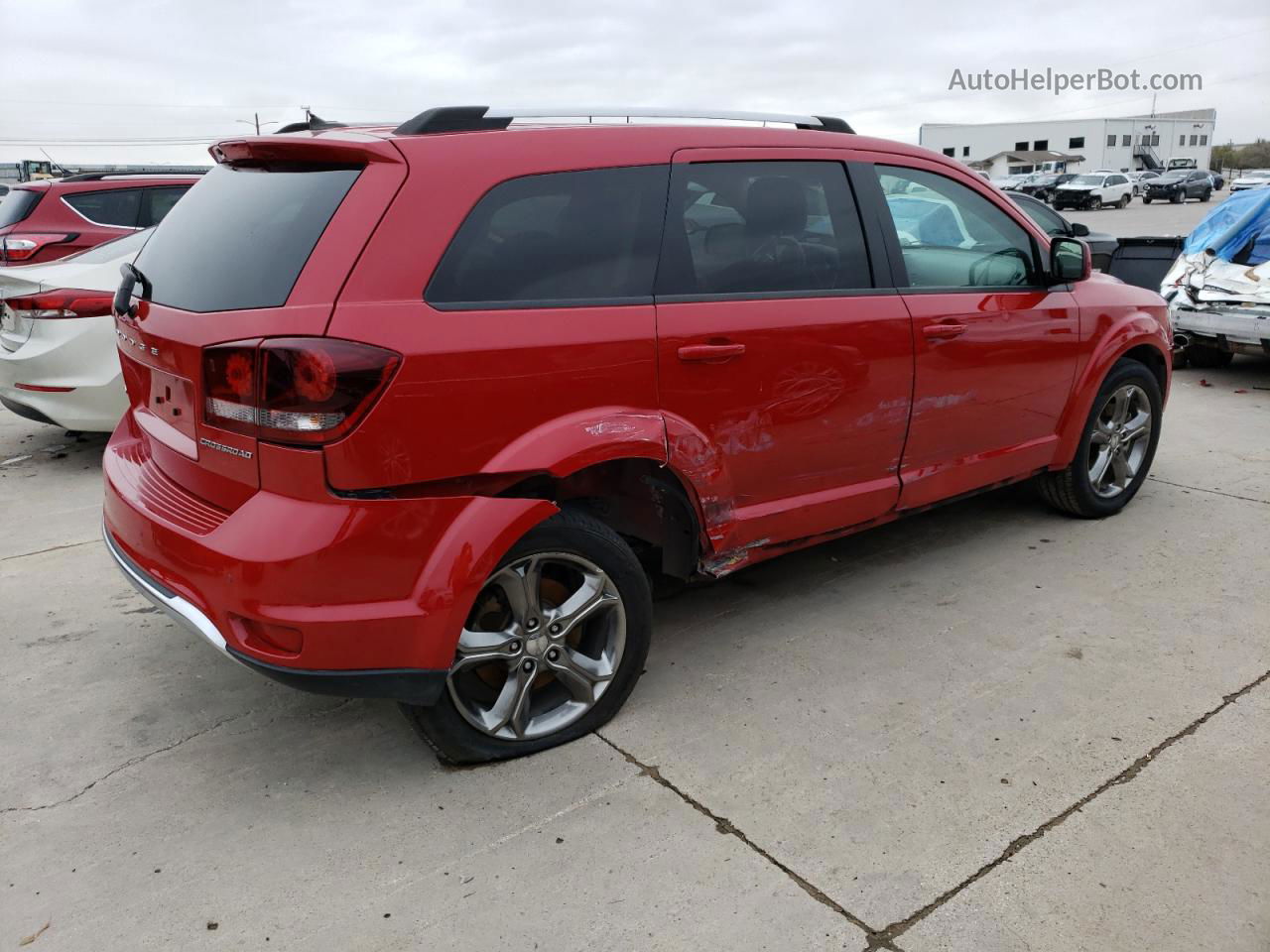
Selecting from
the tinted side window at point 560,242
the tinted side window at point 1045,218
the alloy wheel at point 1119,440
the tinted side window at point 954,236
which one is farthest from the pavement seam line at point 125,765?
the tinted side window at point 1045,218

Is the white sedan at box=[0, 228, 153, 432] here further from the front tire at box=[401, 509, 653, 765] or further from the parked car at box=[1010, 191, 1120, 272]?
the parked car at box=[1010, 191, 1120, 272]

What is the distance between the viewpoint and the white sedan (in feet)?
18.1

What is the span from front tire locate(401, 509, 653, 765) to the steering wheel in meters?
2.02

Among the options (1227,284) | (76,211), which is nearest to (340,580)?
(76,211)

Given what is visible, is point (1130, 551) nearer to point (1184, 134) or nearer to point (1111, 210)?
point (1111, 210)

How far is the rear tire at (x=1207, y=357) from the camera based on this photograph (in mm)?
8719

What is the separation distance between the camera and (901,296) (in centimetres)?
356

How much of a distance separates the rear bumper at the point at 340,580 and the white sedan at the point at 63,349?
11.3 ft

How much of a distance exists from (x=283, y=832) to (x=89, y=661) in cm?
141

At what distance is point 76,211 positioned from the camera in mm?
6738

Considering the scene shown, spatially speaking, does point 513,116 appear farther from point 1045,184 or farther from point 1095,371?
point 1045,184

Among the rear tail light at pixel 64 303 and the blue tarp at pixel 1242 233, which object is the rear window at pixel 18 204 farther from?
the blue tarp at pixel 1242 233

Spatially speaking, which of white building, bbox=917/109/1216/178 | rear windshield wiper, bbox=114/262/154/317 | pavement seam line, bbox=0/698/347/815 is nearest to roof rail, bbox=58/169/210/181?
rear windshield wiper, bbox=114/262/154/317

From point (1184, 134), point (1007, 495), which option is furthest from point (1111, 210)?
point (1184, 134)
